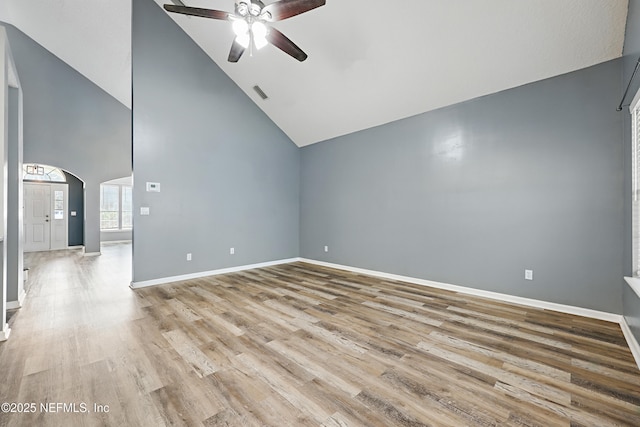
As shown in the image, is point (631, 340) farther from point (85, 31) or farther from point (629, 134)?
point (85, 31)

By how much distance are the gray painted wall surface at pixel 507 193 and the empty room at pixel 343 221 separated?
0.02m

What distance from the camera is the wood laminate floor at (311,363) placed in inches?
59.7

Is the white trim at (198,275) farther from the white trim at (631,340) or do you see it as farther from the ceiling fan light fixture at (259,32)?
the white trim at (631,340)

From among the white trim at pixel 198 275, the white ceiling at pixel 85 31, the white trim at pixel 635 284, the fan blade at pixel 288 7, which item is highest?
the white ceiling at pixel 85 31

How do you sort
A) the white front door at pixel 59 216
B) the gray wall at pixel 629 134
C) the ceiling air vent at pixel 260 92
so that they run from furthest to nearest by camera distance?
the white front door at pixel 59 216 < the ceiling air vent at pixel 260 92 < the gray wall at pixel 629 134

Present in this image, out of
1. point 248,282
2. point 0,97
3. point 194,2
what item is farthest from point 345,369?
point 194,2

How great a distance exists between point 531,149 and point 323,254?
3.97 m

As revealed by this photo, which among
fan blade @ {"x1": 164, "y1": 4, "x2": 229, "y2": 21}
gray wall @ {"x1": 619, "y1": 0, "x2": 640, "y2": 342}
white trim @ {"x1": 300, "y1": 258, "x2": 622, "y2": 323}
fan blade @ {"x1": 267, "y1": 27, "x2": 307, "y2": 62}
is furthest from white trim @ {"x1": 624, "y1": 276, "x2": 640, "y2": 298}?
fan blade @ {"x1": 164, "y1": 4, "x2": 229, "y2": 21}

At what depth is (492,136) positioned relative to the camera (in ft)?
11.8

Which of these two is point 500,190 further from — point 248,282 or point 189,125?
point 189,125

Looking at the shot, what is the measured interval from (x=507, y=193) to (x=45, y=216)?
37.6ft

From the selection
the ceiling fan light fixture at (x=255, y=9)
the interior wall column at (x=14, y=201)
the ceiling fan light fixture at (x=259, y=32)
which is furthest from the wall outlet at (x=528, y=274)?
the interior wall column at (x=14, y=201)

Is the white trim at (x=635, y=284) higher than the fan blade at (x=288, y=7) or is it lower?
lower

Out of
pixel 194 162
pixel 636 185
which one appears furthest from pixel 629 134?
pixel 194 162
